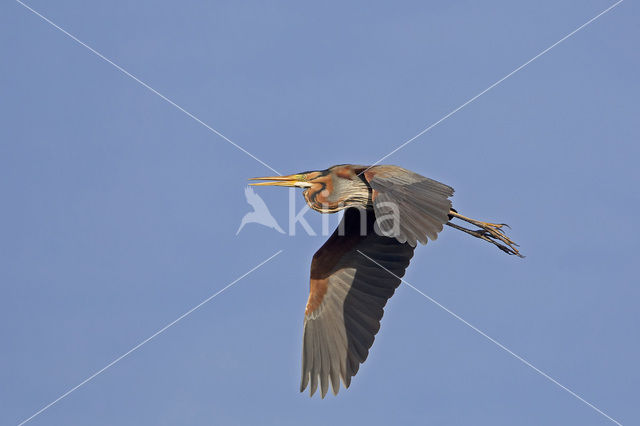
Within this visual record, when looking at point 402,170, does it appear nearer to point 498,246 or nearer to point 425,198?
point 425,198

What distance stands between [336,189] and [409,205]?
1702 millimetres

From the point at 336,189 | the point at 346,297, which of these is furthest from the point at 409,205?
the point at 346,297

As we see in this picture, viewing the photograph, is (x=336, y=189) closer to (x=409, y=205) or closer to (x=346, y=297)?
(x=346, y=297)

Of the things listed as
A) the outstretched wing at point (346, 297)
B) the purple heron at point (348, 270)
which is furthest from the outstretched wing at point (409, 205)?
the outstretched wing at point (346, 297)

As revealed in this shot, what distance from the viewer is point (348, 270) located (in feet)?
38.7

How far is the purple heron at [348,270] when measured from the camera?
11148mm

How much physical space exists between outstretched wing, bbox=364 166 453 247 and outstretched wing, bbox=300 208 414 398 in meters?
1.49

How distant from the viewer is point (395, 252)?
11.6 m

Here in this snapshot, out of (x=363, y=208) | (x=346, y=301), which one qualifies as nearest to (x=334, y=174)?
(x=363, y=208)

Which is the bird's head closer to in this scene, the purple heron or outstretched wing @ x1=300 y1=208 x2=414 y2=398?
the purple heron

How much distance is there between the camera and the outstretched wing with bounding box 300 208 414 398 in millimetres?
11211

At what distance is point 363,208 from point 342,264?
797 millimetres

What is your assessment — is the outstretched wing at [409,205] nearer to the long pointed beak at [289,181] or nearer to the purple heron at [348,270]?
the purple heron at [348,270]

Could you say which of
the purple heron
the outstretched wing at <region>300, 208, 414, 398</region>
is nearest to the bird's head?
the purple heron
